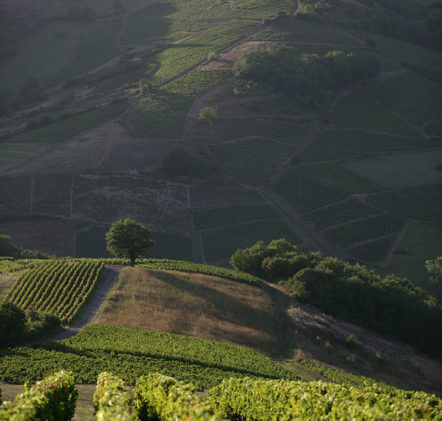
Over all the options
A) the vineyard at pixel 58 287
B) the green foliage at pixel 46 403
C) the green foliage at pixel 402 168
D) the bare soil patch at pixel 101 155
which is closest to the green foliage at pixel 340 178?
the green foliage at pixel 402 168

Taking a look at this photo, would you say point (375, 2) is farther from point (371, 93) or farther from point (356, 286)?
point (356, 286)

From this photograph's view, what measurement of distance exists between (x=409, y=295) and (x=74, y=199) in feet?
237

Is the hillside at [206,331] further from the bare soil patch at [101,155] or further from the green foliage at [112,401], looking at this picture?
the bare soil patch at [101,155]

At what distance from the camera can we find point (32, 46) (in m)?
186

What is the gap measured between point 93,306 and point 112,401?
102 feet

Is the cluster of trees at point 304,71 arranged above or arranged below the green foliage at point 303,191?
above

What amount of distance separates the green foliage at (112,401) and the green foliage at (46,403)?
1414 mm

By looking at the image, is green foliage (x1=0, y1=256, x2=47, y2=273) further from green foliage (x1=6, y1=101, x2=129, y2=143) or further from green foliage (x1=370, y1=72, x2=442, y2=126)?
green foliage (x1=370, y1=72, x2=442, y2=126)

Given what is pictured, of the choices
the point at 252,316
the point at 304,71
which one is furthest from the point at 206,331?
the point at 304,71

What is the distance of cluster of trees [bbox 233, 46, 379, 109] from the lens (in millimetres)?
127812

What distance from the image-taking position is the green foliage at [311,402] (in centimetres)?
1920

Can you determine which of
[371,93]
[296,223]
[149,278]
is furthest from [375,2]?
[149,278]

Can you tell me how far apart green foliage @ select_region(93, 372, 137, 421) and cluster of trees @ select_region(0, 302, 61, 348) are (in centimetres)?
1948

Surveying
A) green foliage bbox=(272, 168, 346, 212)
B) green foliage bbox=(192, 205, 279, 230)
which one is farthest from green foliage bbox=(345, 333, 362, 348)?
green foliage bbox=(272, 168, 346, 212)
